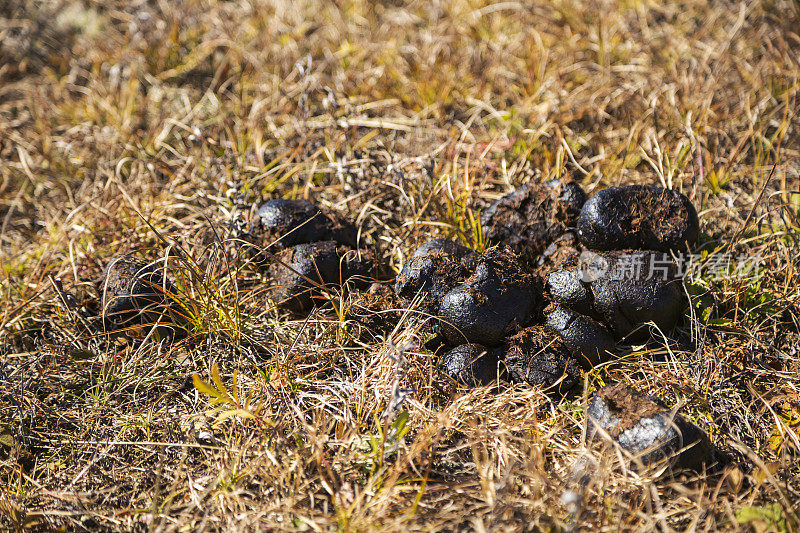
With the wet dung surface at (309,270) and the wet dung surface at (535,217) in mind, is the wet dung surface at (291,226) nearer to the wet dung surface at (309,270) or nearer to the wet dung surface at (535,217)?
the wet dung surface at (309,270)

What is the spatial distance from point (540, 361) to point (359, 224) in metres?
1.26

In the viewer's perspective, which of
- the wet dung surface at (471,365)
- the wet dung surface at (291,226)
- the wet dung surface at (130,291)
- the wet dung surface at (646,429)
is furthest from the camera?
the wet dung surface at (291,226)

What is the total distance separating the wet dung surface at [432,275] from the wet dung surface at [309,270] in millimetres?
296

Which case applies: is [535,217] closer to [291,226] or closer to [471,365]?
[471,365]

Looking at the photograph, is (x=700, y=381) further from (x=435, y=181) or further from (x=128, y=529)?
(x=128, y=529)

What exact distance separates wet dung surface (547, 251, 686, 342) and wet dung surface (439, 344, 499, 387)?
1.39 ft

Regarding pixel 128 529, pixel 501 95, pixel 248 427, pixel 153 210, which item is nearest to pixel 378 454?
pixel 248 427

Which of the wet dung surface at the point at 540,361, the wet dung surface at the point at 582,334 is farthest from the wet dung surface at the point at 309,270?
the wet dung surface at the point at 582,334

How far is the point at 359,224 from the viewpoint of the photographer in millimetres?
3193

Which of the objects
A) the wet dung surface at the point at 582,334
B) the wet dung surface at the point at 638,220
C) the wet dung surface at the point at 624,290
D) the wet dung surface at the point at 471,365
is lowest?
the wet dung surface at the point at 471,365

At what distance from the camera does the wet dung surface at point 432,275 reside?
2.59 meters

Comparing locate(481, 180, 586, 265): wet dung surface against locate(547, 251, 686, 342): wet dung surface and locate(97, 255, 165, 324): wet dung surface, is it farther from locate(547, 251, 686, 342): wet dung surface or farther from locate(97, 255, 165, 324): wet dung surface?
locate(97, 255, 165, 324): wet dung surface

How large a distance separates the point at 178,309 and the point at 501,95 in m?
2.52

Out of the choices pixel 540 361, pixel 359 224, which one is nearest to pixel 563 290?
pixel 540 361
